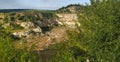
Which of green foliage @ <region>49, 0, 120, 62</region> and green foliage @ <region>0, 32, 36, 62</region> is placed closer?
green foliage @ <region>0, 32, 36, 62</region>

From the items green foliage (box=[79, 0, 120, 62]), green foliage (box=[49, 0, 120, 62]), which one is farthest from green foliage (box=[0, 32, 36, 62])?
green foliage (box=[79, 0, 120, 62])

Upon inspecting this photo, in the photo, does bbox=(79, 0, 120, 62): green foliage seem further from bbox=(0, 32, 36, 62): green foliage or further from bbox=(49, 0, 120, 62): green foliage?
bbox=(0, 32, 36, 62): green foliage

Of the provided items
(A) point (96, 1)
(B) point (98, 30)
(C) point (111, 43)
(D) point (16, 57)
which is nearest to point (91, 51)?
(C) point (111, 43)

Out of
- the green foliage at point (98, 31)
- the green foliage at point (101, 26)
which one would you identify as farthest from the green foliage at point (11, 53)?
the green foliage at point (101, 26)

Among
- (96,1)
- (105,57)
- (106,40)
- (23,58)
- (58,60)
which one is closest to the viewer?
(23,58)

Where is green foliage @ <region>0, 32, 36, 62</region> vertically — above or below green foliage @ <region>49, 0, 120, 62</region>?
above

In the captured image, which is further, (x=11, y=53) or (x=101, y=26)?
(x=101, y=26)

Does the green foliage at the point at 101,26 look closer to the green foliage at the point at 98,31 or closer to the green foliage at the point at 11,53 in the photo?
the green foliage at the point at 98,31

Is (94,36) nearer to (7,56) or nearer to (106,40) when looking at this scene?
A: (106,40)

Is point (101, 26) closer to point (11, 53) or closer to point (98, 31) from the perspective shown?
point (98, 31)

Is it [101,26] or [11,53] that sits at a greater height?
[11,53]

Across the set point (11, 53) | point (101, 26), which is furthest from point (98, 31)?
point (11, 53)
